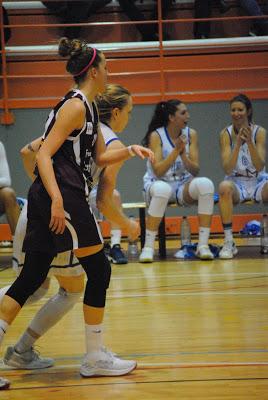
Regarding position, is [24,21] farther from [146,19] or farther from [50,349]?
[50,349]

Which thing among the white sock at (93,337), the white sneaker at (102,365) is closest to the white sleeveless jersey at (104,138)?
the white sock at (93,337)

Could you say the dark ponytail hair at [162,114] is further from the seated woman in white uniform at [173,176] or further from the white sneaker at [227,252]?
the white sneaker at [227,252]

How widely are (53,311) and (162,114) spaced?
438 centimetres

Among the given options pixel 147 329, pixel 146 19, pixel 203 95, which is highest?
pixel 146 19

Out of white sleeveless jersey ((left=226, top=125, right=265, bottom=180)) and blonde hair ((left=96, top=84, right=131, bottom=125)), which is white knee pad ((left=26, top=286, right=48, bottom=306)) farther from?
white sleeveless jersey ((left=226, top=125, right=265, bottom=180))

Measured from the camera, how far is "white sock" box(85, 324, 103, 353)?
3562mm

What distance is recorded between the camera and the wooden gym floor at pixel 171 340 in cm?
336

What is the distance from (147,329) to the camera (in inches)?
180

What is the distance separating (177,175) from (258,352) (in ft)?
13.3

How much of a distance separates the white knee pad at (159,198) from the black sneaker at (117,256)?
1.49 feet

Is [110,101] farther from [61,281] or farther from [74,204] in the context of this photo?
[61,281]

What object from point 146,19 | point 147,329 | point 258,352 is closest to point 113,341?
point 147,329

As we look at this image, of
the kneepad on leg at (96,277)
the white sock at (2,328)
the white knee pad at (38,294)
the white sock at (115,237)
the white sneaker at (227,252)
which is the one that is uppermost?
the kneepad on leg at (96,277)

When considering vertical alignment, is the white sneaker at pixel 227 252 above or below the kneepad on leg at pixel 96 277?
below
